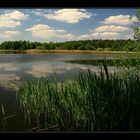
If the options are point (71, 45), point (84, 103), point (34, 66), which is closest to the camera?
point (84, 103)

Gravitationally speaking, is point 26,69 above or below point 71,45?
below

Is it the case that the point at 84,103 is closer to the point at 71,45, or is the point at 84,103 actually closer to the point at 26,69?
the point at 71,45

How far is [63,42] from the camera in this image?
8.91 ft

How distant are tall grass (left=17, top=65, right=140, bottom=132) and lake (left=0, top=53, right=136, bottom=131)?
100 mm

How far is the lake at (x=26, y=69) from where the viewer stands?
2.92m

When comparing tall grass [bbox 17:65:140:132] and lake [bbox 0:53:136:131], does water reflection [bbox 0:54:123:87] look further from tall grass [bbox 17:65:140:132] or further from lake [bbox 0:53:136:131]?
tall grass [bbox 17:65:140:132]

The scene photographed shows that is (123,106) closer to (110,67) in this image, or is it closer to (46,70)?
(110,67)

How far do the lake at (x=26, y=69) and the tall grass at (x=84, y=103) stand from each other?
0.10 meters

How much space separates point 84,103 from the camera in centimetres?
249

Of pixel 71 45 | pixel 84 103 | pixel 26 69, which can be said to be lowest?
pixel 84 103

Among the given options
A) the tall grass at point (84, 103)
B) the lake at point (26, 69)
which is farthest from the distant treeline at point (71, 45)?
the tall grass at point (84, 103)

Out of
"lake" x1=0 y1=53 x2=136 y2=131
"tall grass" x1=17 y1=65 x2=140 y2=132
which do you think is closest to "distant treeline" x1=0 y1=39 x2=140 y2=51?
"lake" x1=0 y1=53 x2=136 y2=131

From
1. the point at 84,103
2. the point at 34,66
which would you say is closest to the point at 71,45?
the point at 84,103

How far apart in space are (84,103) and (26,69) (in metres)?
1.06
